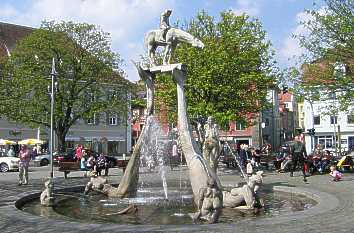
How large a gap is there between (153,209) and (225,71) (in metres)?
16.5

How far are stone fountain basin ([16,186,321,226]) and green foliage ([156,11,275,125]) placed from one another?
38.1ft

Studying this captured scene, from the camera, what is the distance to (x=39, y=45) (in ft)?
143

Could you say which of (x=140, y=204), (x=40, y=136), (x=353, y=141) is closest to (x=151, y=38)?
(x=140, y=204)

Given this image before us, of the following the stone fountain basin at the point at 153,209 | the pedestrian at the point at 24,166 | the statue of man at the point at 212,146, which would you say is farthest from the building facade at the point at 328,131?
the statue of man at the point at 212,146

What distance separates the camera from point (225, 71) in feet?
94.7

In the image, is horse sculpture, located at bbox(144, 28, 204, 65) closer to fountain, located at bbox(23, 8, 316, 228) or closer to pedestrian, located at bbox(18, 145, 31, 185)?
fountain, located at bbox(23, 8, 316, 228)

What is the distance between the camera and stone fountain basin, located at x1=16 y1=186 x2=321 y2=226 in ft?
38.0

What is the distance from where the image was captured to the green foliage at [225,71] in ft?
94.0

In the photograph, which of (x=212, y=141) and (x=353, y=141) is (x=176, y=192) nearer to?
(x=212, y=141)

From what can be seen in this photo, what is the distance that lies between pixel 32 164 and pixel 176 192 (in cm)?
2870

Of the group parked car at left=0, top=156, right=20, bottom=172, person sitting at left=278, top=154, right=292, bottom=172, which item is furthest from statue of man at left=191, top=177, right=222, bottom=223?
parked car at left=0, top=156, right=20, bottom=172

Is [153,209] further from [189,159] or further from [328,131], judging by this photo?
[328,131]

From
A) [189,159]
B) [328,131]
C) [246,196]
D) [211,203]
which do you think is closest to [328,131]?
[328,131]

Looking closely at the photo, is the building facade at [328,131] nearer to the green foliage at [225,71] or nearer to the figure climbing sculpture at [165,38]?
the green foliage at [225,71]
